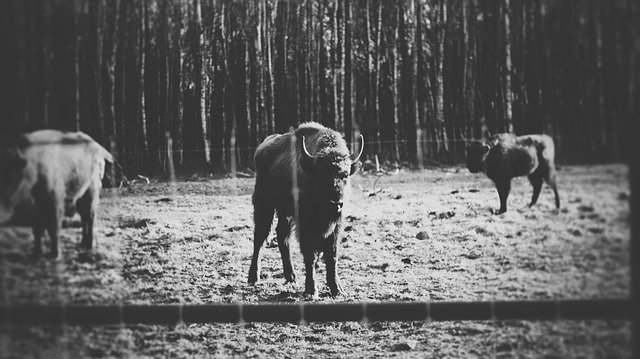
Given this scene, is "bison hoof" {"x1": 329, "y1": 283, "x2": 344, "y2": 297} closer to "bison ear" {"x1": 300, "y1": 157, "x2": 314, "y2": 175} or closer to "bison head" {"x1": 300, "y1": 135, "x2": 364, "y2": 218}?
"bison head" {"x1": 300, "y1": 135, "x2": 364, "y2": 218}

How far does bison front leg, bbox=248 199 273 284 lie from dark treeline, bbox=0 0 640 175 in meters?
0.33

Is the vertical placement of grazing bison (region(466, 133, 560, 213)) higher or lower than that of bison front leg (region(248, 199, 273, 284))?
higher

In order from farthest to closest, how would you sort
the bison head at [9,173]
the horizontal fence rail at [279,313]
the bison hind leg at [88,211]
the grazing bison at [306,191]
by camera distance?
the grazing bison at [306,191]
the bison hind leg at [88,211]
the bison head at [9,173]
the horizontal fence rail at [279,313]

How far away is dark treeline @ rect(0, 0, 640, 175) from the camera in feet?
9.88

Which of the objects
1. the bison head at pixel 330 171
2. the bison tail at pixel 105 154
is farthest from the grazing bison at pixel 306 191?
the bison tail at pixel 105 154

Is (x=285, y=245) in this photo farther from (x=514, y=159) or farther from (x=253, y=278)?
(x=514, y=159)

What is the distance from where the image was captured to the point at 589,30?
2.70 metres

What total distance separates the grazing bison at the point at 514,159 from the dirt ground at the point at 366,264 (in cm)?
7

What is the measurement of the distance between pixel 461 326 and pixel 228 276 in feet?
5.54

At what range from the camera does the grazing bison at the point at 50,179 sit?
2584mm

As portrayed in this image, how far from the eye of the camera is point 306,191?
329cm

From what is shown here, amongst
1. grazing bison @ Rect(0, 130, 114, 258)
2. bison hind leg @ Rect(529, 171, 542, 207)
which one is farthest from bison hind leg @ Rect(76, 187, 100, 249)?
bison hind leg @ Rect(529, 171, 542, 207)

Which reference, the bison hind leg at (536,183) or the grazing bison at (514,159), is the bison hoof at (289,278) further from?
the bison hind leg at (536,183)

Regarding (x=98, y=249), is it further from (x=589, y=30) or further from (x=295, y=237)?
(x=589, y=30)
